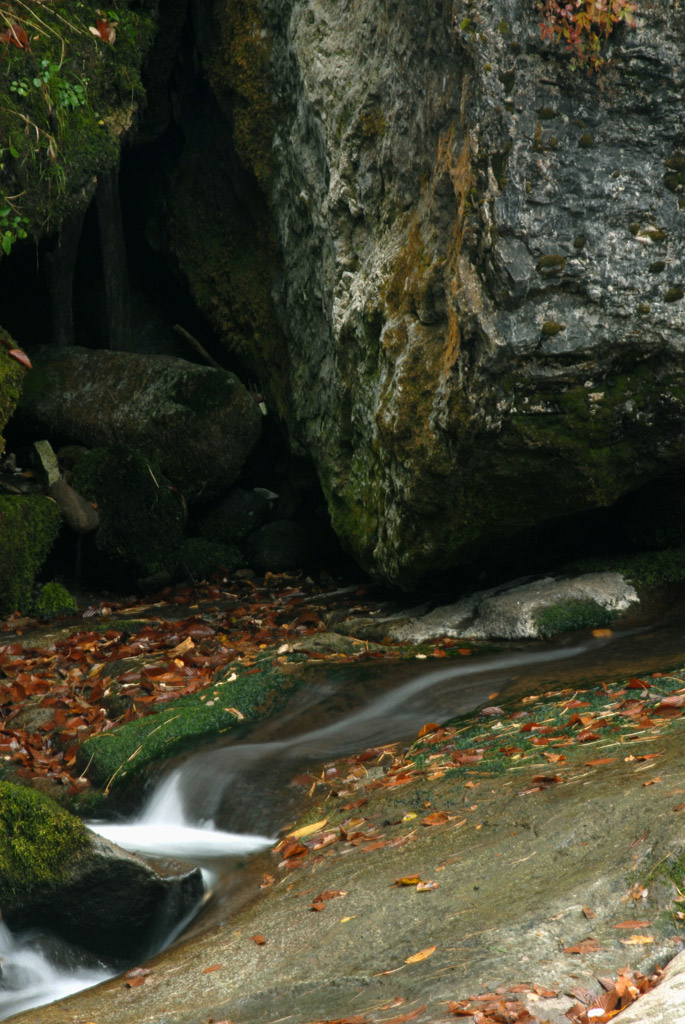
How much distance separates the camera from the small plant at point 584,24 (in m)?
5.98

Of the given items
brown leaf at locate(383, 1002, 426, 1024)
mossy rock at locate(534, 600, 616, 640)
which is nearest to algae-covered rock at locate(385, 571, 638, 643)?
mossy rock at locate(534, 600, 616, 640)

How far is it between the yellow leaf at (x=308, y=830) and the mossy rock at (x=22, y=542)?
5.36m

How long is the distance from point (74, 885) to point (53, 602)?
5731 mm

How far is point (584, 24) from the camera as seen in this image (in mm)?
6047

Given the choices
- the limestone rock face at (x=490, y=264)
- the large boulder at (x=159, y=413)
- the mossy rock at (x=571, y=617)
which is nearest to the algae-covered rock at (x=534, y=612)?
the mossy rock at (x=571, y=617)

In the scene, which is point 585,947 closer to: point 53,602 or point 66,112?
point 53,602

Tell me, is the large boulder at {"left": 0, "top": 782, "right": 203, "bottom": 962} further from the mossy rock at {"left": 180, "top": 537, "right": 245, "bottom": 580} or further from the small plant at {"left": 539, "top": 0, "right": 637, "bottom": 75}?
the mossy rock at {"left": 180, "top": 537, "right": 245, "bottom": 580}

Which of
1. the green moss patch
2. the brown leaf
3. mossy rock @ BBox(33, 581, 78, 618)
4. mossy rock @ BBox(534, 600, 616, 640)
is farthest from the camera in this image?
mossy rock @ BBox(33, 581, 78, 618)

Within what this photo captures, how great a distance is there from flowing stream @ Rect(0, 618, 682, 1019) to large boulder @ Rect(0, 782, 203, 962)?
0.09 meters

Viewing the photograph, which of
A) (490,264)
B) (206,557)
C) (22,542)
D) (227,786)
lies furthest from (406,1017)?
(206,557)

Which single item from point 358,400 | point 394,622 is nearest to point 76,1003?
point 394,622

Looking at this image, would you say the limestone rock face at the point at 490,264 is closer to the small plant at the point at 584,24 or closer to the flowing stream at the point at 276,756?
the small plant at the point at 584,24

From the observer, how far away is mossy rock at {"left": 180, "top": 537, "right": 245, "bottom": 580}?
1108 cm

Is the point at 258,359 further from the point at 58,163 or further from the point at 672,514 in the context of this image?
the point at 672,514
